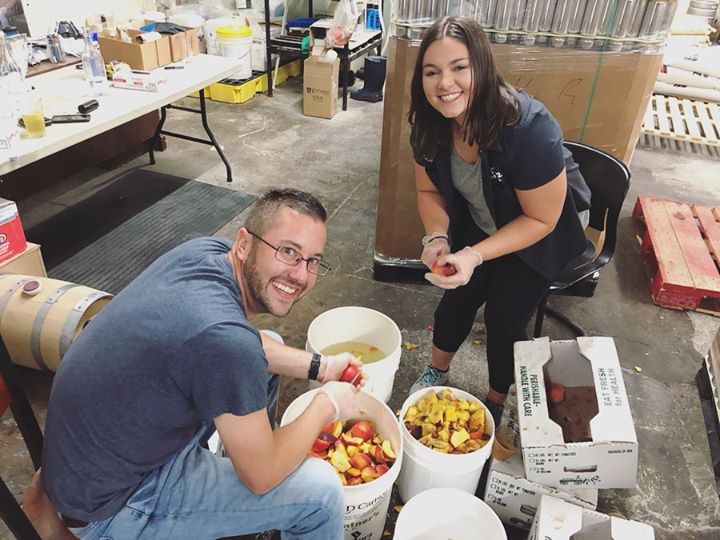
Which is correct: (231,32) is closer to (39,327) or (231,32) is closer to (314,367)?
(39,327)

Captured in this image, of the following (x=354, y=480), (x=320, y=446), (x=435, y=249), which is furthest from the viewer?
(x=435, y=249)

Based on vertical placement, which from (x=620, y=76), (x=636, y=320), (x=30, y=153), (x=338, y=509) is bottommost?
(x=636, y=320)

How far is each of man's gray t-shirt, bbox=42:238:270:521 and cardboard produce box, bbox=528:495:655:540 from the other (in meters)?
0.94

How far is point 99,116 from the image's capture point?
2660 millimetres

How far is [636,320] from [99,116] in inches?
112

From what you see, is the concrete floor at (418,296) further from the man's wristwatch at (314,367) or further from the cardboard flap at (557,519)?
the man's wristwatch at (314,367)

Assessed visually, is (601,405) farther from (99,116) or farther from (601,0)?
(99,116)

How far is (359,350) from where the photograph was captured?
2.25 metres

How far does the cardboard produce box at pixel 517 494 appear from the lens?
5.39ft

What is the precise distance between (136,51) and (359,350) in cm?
221

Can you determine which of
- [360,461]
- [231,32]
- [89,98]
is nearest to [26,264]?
[89,98]

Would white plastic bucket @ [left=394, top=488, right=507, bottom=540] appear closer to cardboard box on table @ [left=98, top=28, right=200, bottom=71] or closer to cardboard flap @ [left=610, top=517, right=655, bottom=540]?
cardboard flap @ [left=610, top=517, right=655, bottom=540]

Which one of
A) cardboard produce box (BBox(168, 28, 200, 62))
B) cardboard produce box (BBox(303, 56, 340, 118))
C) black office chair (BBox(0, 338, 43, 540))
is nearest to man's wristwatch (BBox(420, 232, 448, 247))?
black office chair (BBox(0, 338, 43, 540))

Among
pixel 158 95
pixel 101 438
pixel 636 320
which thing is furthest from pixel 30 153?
pixel 636 320
